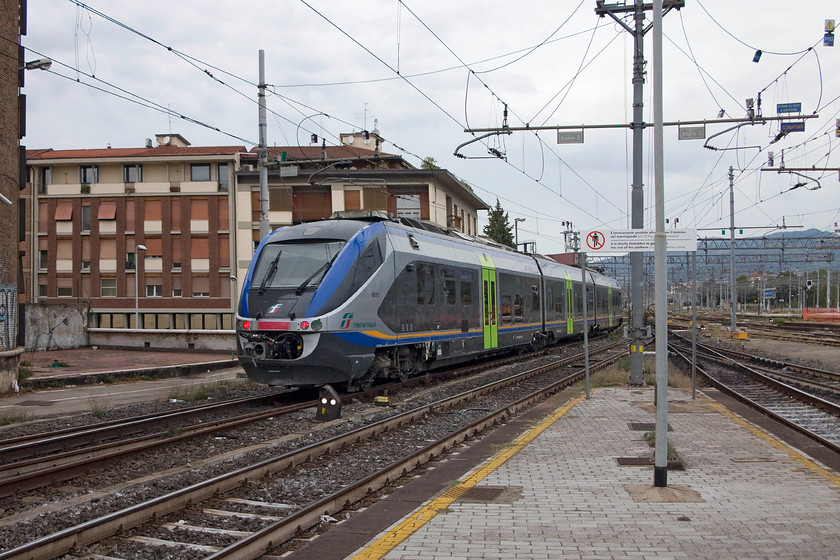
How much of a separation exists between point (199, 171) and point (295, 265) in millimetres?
35789

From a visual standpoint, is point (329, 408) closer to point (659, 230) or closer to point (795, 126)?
point (659, 230)

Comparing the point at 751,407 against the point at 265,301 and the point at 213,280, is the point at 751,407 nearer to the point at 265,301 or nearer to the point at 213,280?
the point at 265,301

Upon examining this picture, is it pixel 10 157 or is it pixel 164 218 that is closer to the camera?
pixel 10 157

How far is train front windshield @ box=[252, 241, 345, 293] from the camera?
43.3 ft

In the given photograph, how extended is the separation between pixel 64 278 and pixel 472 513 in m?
47.8

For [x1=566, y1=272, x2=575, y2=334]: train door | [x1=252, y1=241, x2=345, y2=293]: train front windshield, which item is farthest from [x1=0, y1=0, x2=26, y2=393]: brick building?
[x1=566, y1=272, x2=575, y2=334]: train door

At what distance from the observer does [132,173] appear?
155 ft

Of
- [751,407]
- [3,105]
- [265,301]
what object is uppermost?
[3,105]

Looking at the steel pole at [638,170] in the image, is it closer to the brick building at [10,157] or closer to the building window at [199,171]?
the brick building at [10,157]

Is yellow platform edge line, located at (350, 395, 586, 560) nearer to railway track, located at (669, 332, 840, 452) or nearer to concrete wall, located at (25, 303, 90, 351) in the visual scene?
railway track, located at (669, 332, 840, 452)

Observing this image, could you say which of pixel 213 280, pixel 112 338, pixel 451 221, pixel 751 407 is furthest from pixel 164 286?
pixel 751 407

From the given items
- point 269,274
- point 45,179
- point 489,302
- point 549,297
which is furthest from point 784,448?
point 45,179

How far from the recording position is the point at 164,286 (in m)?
46.6

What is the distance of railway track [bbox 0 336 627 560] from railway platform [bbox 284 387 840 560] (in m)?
0.31
